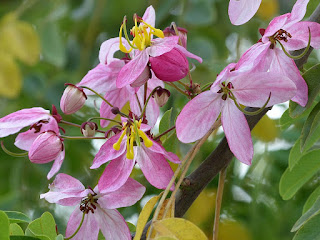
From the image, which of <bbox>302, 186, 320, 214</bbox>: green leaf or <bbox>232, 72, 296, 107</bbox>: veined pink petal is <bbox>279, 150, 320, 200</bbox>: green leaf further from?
<bbox>232, 72, 296, 107</bbox>: veined pink petal

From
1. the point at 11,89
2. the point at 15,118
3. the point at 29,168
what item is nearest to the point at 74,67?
the point at 11,89

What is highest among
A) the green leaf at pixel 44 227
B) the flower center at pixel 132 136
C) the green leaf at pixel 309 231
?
the flower center at pixel 132 136

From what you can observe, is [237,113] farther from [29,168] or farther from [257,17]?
[257,17]

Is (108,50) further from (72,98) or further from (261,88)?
(261,88)

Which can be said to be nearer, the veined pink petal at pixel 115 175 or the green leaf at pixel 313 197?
the veined pink petal at pixel 115 175

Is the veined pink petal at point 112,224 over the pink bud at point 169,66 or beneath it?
beneath

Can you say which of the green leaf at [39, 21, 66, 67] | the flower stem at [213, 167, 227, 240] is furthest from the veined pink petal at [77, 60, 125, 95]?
the green leaf at [39, 21, 66, 67]

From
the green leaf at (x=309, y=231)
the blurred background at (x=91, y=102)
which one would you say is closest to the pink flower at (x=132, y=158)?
the green leaf at (x=309, y=231)

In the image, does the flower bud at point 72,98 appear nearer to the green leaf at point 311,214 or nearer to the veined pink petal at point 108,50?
the veined pink petal at point 108,50
